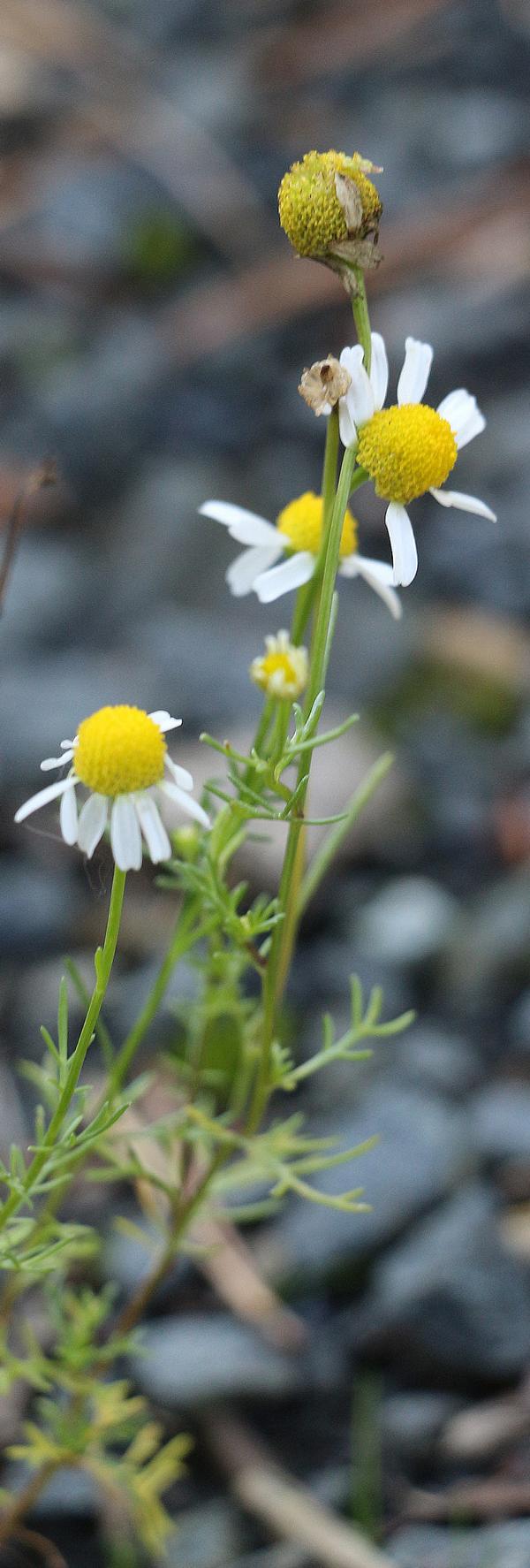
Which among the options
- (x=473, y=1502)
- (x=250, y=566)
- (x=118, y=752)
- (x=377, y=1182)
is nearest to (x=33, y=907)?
(x=377, y=1182)

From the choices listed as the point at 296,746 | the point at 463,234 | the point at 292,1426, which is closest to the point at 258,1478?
the point at 292,1426

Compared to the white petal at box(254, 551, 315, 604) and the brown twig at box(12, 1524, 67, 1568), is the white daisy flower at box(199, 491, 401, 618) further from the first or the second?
the brown twig at box(12, 1524, 67, 1568)

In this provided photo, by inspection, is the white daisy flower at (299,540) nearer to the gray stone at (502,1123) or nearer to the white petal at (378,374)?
the white petal at (378,374)

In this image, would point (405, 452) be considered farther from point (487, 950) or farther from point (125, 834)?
point (487, 950)

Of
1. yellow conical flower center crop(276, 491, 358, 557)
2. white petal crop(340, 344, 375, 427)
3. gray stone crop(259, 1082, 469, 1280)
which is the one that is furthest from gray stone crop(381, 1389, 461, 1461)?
white petal crop(340, 344, 375, 427)

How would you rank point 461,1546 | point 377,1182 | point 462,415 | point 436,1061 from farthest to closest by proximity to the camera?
point 436,1061 → point 377,1182 → point 461,1546 → point 462,415

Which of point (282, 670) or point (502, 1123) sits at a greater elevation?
point (282, 670)
